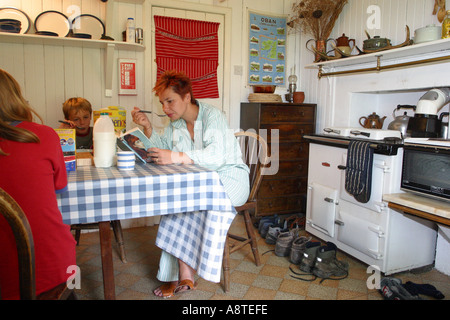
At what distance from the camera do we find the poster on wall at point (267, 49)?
379 centimetres

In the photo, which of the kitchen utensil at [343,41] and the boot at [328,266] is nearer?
the boot at [328,266]

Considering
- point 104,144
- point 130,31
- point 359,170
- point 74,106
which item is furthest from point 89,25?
point 359,170

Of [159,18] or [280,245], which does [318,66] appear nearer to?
[159,18]

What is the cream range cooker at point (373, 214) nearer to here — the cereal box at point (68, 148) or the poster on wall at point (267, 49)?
the poster on wall at point (267, 49)

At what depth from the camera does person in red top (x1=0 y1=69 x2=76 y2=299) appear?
1.09m

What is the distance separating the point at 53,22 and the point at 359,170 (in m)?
2.67

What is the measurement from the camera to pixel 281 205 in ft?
11.9

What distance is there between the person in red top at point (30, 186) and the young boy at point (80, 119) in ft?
5.50

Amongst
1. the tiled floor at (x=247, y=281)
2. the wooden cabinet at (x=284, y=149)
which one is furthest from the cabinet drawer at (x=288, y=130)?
the tiled floor at (x=247, y=281)

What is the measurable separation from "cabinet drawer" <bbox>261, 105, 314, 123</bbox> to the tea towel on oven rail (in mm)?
1041

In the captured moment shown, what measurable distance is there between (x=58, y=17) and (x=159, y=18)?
34.1 inches

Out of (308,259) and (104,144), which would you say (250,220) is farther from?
(104,144)

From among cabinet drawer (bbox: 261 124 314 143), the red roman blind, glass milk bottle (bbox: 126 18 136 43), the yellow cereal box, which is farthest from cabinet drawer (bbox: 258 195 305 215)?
glass milk bottle (bbox: 126 18 136 43)
